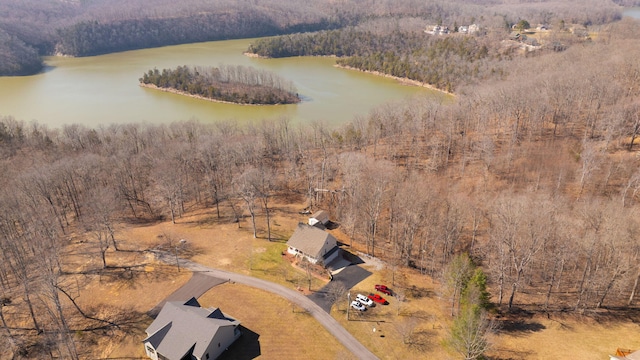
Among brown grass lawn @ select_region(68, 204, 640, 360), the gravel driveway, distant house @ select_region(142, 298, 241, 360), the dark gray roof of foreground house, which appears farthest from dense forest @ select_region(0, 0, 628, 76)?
distant house @ select_region(142, 298, 241, 360)

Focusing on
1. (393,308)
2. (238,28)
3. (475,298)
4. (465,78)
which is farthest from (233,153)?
(238,28)

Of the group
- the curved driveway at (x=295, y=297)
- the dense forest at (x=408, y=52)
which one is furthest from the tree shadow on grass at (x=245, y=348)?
the dense forest at (x=408, y=52)

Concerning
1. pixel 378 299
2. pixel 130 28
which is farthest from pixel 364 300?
pixel 130 28

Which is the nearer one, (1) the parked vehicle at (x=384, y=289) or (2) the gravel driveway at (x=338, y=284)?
(2) the gravel driveway at (x=338, y=284)

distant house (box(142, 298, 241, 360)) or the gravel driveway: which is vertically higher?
distant house (box(142, 298, 241, 360))

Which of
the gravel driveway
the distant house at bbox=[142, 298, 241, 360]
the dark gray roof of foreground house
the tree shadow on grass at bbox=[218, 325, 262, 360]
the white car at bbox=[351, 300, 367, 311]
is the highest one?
the dark gray roof of foreground house

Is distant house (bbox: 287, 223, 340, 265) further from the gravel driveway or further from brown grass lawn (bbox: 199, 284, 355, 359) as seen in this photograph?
brown grass lawn (bbox: 199, 284, 355, 359)

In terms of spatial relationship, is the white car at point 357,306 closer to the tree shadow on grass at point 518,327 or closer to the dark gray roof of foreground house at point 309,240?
the dark gray roof of foreground house at point 309,240

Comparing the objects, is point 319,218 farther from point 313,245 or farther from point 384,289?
point 384,289
